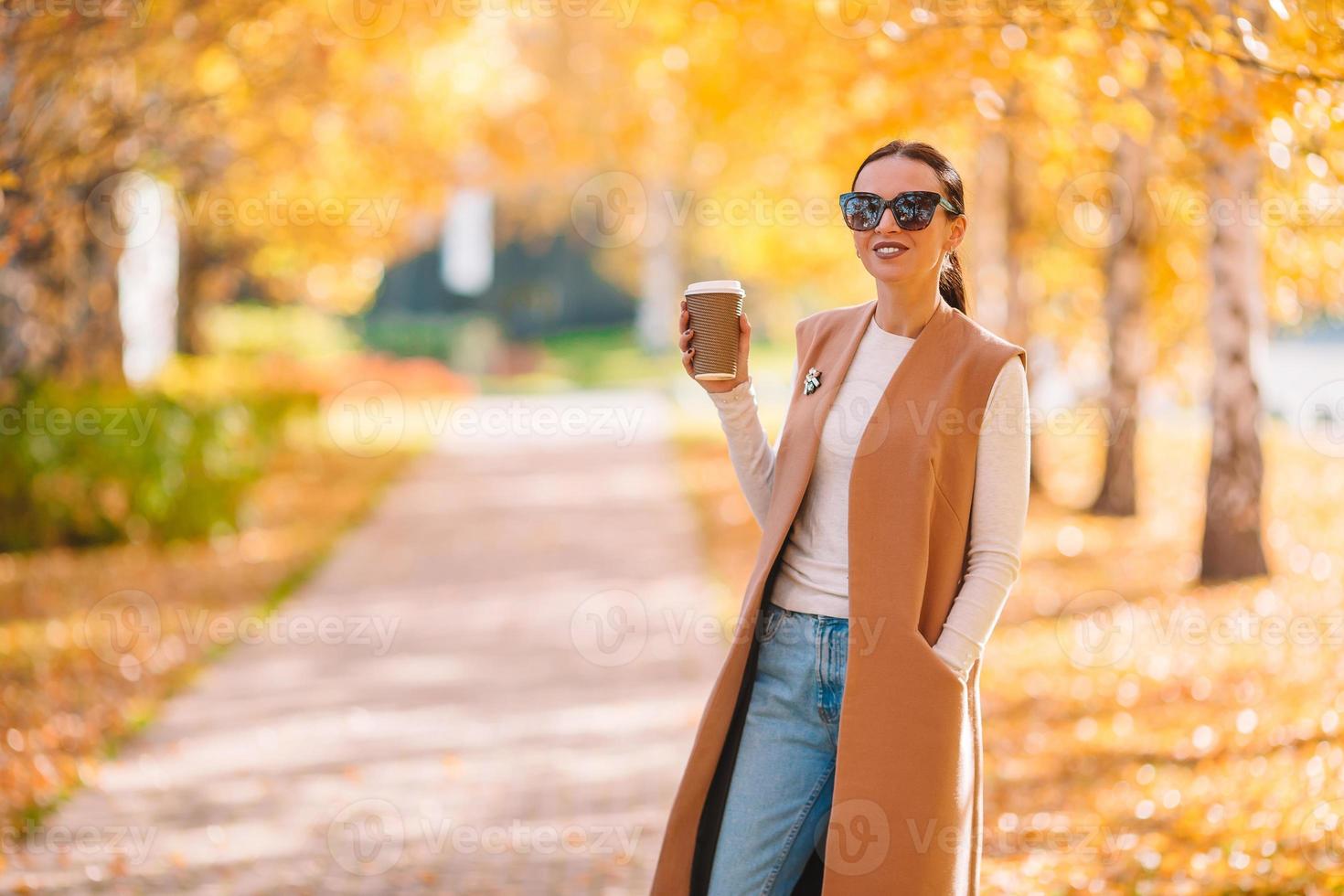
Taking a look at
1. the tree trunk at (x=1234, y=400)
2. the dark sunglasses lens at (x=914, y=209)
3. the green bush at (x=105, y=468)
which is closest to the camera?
the dark sunglasses lens at (x=914, y=209)

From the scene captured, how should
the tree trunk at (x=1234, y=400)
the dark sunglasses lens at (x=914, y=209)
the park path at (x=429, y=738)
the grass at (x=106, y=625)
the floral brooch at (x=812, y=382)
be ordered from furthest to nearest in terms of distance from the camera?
the tree trunk at (x=1234, y=400), the grass at (x=106, y=625), the park path at (x=429, y=738), the floral brooch at (x=812, y=382), the dark sunglasses lens at (x=914, y=209)

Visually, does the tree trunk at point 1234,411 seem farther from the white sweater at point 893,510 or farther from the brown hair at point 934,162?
the white sweater at point 893,510

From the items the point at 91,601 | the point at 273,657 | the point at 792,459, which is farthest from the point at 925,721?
→ the point at 91,601

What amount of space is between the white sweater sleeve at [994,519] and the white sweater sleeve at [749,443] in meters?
0.48

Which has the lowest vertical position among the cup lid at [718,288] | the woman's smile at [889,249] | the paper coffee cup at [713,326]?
the paper coffee cup at [713,326]

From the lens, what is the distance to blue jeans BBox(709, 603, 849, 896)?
2855 mm

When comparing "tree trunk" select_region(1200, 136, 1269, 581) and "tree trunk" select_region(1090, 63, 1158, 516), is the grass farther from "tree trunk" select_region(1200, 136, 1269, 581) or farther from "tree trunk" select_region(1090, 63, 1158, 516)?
"tree trunk" select_region(1090, 63, 1158, 516)

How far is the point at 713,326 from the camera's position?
2955mm

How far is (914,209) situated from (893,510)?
25.6 inches

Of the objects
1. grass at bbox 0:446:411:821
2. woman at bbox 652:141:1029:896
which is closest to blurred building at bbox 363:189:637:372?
grass at bbox 0:446:411:821

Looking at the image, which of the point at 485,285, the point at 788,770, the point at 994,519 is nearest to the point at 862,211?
→ the point at 994,519

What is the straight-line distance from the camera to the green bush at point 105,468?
11438 mm

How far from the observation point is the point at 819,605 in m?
2.91

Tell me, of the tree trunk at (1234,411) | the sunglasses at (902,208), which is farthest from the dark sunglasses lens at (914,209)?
the tree trunk at (1234,411)
